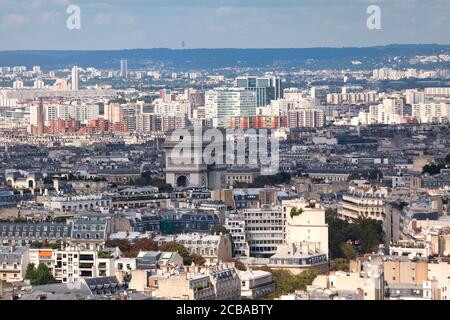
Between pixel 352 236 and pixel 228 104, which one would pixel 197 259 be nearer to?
pixel 352 236

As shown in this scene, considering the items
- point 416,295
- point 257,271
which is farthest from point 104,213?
point 416,295

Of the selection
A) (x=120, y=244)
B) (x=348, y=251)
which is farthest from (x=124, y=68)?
(x=348, y=251)

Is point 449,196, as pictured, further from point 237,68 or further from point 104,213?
point 237,68

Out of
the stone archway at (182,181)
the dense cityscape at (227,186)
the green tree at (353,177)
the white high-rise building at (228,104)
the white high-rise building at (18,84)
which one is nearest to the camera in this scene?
the dense cityscape at (227,186)

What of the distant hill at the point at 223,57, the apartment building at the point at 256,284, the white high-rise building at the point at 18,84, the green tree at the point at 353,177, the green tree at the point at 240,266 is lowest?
the white high-rise building at the point at 18,84

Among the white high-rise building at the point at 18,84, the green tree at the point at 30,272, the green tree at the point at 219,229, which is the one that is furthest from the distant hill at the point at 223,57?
the green tree at the point at 30,272

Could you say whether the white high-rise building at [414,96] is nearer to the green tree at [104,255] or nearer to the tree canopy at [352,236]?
the tree canopy at [352,236]

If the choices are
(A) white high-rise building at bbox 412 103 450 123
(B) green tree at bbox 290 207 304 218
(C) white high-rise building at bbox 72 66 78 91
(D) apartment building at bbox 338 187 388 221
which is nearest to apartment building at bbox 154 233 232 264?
(B) green tree at bbox 290 207 304 218
